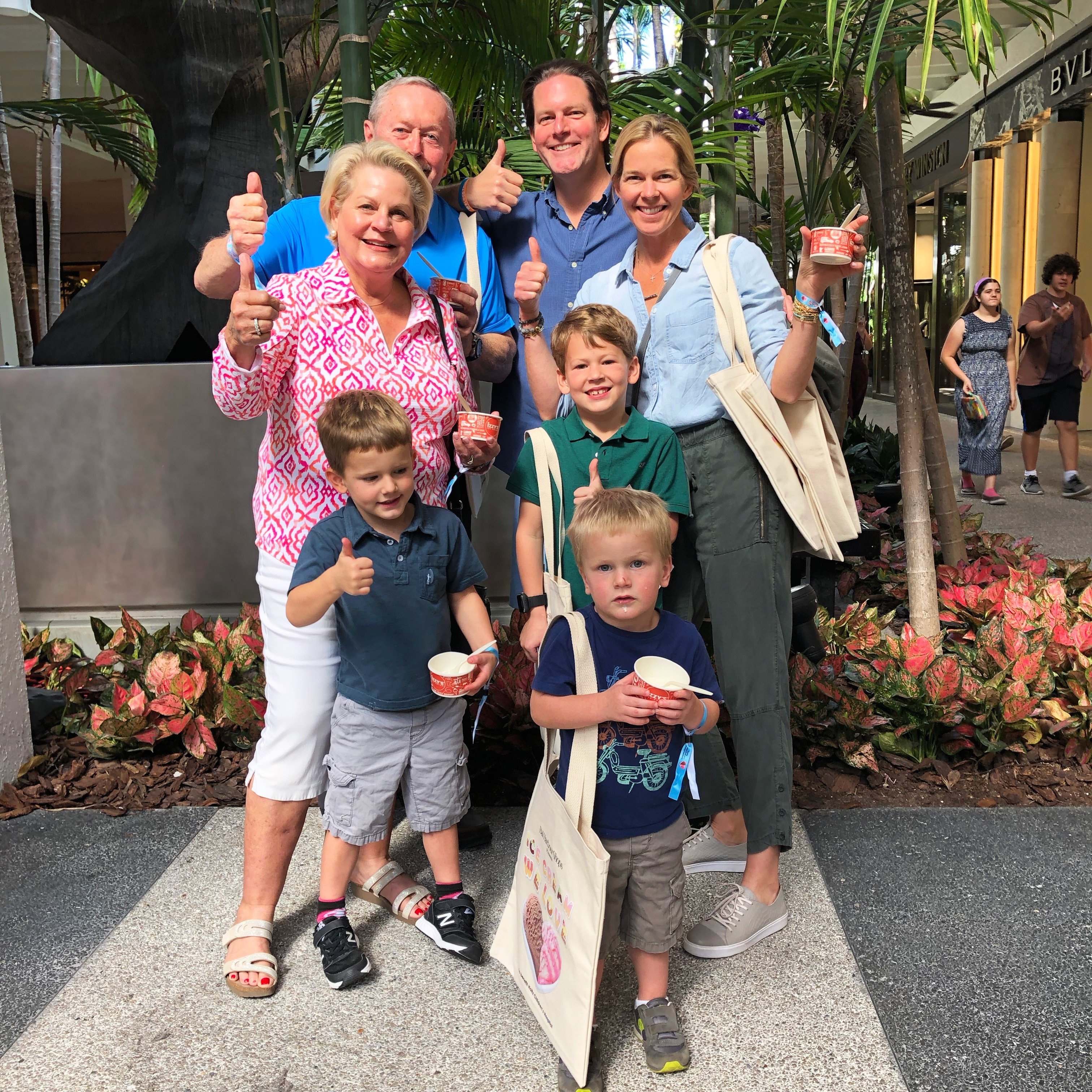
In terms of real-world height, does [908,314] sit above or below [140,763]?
above

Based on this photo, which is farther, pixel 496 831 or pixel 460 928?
pixel 496 831

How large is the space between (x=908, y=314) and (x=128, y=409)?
3649mm

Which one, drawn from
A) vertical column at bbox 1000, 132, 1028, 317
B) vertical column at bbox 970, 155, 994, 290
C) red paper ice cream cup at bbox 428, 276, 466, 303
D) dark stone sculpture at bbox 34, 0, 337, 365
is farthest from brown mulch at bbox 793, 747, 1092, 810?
vertical column at bbox 970, 155, 994, 290

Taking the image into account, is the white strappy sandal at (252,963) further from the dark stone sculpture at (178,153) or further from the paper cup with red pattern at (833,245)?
the dark stone sculpture at (178,153)

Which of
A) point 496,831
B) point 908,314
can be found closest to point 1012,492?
point 908,314

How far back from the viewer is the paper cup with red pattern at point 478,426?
7.86 feet

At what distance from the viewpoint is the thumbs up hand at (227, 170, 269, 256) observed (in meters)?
2.22

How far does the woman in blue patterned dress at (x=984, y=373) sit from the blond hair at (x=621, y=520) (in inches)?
288

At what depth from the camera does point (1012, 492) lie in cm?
936

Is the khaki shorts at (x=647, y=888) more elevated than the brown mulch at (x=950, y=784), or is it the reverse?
the khaki shorts at (x=647, y=888)

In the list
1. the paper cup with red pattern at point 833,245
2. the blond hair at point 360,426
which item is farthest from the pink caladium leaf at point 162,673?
the paper cup with red pattern at point 833,245

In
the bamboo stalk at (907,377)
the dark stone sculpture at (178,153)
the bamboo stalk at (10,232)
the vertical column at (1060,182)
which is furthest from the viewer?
the vertical column at (1060,182)

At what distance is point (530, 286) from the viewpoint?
8.34 ft

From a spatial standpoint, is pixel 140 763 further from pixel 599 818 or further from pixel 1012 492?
pixel 1012 492
